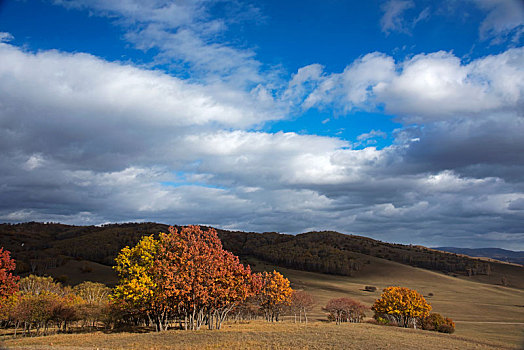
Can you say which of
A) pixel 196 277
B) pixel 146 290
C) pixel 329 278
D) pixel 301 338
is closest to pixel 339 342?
pixel 301 338

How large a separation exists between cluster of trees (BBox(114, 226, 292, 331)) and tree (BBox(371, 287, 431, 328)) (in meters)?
36.5

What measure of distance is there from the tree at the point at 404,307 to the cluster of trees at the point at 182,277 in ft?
120

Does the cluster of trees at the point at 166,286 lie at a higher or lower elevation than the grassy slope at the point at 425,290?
higher

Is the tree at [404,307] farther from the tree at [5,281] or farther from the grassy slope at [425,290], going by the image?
the tree at [5,281]

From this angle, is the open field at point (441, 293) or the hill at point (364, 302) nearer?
the hill at point (364, 302)

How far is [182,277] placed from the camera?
145ft

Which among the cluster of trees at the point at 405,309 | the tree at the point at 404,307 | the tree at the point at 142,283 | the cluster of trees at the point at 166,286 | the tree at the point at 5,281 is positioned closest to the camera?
the tree at the point at 5,281

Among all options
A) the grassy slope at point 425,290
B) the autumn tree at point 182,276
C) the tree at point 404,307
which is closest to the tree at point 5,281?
the autumn tree at point 182,276

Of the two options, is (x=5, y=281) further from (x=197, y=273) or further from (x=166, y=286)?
(x=197, y=273)

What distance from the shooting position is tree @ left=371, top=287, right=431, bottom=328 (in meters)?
71.3

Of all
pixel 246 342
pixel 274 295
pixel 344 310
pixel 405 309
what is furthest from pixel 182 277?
pixel 405 309

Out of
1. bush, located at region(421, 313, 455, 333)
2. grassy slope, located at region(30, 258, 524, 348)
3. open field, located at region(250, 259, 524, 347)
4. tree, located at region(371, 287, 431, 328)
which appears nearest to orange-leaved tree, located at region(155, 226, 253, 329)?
bush, located at region(421, 313, 455, 333)

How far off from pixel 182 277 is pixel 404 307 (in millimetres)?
48211

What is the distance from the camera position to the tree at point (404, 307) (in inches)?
2808
